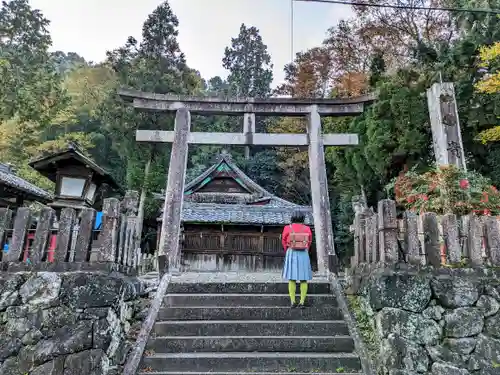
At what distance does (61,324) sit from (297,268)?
343 centimetres

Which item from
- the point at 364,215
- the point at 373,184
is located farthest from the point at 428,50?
the point at 364,215

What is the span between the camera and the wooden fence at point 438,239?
5195 millimetres

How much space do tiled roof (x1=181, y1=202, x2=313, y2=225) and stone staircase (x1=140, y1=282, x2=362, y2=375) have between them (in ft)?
34.3

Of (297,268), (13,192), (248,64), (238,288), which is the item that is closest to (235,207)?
(13,192)

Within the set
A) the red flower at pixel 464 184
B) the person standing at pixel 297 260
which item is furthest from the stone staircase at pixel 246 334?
the red flower at pixel 464 184

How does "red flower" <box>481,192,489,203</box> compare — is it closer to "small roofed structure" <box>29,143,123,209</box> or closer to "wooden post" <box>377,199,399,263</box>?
"wooden post" <box>377,199,399,263</box>

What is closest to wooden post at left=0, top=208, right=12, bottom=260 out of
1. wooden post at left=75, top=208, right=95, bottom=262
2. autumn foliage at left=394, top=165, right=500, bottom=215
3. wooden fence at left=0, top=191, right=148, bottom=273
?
wooden fence at left=0, top=191, right=148, bottom=273

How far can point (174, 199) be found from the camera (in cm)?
889

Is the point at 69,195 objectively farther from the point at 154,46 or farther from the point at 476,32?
the point at 154,46

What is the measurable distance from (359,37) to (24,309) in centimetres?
2425

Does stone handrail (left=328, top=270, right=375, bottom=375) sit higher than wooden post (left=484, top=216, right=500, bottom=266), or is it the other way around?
wooden post (left=484, top=216, right=500, bottom=266)

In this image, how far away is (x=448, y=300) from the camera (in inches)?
194

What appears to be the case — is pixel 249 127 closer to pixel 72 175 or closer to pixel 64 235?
pixel 72 175

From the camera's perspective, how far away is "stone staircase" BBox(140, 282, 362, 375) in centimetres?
504
